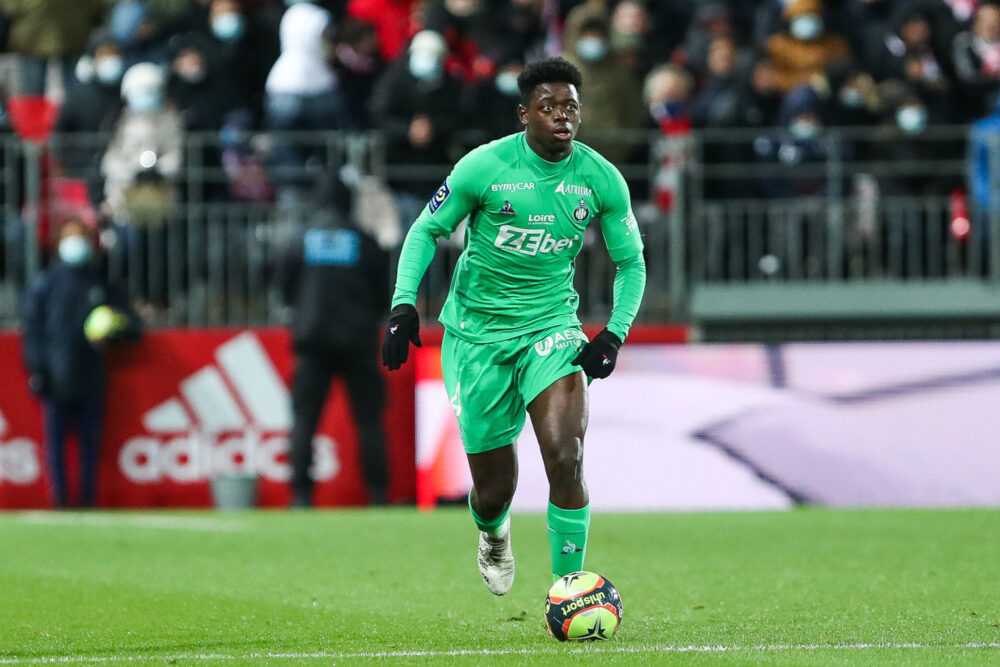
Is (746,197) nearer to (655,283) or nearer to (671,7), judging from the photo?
(655,283)

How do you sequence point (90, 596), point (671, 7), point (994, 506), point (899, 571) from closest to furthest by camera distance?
point (90, 596), point (899, 571), point (994, 506), point (671, 7)

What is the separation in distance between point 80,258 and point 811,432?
680 cm

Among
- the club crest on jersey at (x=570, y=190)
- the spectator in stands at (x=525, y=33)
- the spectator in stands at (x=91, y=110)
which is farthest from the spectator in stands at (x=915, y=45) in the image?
the club crest on jersey at (x=570, y=190)

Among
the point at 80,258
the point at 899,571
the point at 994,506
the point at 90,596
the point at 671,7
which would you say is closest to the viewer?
the point at 90,596

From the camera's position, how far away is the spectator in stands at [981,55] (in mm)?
16828

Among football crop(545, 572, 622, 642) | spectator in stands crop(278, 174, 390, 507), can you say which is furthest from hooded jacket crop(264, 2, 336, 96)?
football crop(545, 572, 622, 642)

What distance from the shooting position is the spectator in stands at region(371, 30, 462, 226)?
16.5 m

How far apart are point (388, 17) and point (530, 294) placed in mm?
10889

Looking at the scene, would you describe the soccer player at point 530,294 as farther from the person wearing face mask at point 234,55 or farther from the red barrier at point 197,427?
the person wearing face mask at point 234,55

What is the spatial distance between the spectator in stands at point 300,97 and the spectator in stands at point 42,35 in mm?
2638

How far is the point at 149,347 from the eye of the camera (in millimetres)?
16766

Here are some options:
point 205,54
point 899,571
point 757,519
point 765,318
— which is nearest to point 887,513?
point 757,519

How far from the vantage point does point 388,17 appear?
→ 18281 millimetres

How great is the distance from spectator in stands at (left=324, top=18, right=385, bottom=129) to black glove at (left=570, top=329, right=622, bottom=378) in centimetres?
1011
